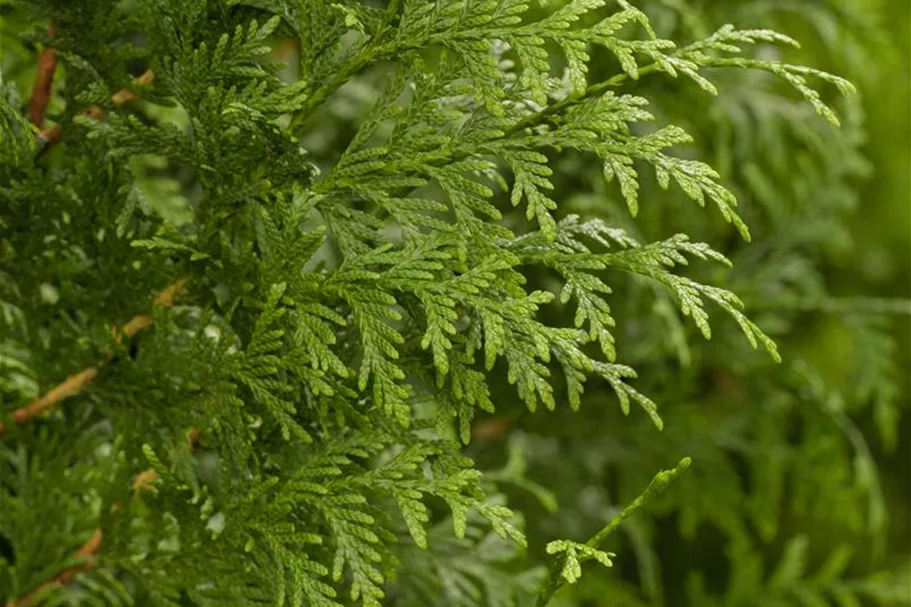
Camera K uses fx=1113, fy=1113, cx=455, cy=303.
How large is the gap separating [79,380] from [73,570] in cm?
19

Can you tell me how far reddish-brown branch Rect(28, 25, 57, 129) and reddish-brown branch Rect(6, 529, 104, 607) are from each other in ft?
1.30

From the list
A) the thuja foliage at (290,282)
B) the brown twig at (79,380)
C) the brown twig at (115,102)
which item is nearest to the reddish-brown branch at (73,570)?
the thuja foliage at (290,282)

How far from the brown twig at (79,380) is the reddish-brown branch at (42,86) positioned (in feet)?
0.72

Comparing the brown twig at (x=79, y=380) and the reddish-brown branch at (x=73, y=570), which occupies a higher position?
the brown twig at (x=79, y=380)

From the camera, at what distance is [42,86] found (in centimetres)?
104

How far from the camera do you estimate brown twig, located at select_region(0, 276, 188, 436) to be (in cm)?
97

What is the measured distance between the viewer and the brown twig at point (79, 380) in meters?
0.97

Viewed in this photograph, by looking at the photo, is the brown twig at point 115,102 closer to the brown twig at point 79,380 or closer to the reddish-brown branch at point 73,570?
the brown twig at point 79,380

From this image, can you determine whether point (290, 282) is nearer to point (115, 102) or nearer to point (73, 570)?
point (115, 102)

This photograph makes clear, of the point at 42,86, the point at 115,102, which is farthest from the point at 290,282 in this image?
the point at 42,86

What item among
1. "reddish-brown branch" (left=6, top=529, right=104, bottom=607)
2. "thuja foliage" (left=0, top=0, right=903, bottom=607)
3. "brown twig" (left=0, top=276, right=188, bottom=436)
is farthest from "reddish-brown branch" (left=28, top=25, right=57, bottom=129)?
"reddish-brown branch" (left=6, top=529, right=104, bottom=607)

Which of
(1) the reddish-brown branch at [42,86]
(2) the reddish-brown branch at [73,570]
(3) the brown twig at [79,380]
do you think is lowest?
(2) the reddish-brown branch at [73,570]

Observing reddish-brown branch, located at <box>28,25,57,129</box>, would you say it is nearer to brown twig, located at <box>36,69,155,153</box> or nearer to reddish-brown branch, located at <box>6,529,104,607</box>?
brown twig, located at <box>36,69,155,153</box>

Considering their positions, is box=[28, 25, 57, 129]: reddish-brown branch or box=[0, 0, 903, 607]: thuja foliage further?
box=[28, 25, 57, 129]: reddish-brown branch
